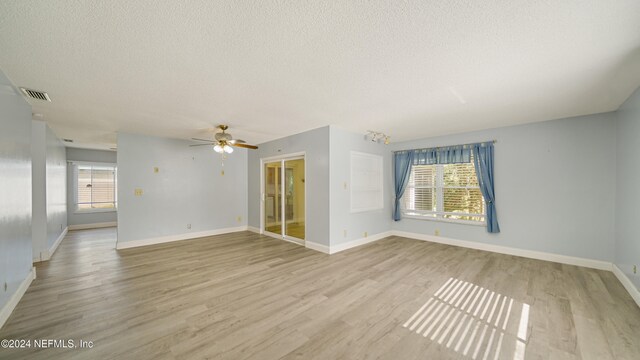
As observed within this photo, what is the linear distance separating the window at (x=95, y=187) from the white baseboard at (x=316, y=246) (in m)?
7.35

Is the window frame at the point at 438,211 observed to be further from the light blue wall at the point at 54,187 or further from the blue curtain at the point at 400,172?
the light blue wall at the point at 54,187

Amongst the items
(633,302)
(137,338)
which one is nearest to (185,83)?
(137,338)

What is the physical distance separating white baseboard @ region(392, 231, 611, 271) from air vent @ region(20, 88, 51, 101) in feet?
22.6

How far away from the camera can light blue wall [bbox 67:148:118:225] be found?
22.8 feet

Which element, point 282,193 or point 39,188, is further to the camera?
point 282,193

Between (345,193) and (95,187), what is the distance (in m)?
8.45

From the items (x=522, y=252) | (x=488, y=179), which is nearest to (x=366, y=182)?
(x=488, y=179)

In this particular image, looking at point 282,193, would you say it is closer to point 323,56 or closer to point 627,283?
point 323,56

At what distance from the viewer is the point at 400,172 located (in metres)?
5.86

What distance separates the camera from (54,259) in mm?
4160

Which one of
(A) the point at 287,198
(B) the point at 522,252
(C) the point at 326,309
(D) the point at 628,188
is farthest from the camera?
(A) the point at 287,198

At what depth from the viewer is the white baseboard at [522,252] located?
363 centimetres

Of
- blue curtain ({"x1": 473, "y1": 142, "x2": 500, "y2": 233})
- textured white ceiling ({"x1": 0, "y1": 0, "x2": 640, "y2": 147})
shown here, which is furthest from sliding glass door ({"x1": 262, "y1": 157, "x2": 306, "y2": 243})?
blue curtain ({"x1": 473, "y1": 142, "x2": 500, "y2": 233})

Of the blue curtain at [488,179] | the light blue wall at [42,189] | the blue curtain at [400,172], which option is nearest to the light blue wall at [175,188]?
the light blue wall at [42,189]
